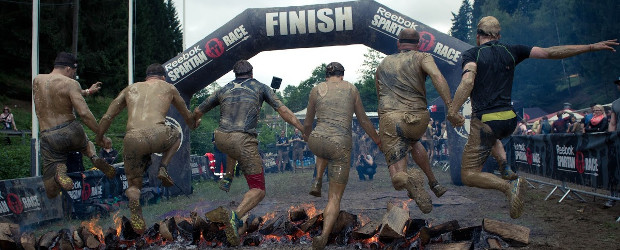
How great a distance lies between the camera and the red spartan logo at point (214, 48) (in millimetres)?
11008

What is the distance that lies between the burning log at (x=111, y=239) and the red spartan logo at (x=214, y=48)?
212 inches

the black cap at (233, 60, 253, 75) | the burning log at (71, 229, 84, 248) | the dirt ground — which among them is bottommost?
the dirt ground

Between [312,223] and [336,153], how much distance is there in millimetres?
1126

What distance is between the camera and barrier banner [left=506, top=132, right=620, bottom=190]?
8.02 metres

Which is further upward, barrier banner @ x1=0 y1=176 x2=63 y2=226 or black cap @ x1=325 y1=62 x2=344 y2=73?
black cap @ x1=325 y1=62 x2=344 y2=73

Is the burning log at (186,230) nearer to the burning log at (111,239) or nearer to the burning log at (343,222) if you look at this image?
the burning log at (111,239)

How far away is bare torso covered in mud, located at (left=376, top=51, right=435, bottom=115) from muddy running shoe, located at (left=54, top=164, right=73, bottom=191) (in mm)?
3990

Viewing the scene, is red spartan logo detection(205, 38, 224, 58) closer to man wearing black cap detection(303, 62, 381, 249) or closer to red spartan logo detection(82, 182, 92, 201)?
red spartan logo detection(82, 182, 92, 201)

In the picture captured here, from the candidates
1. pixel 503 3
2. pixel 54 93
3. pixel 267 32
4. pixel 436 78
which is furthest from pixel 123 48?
pixel 503 3

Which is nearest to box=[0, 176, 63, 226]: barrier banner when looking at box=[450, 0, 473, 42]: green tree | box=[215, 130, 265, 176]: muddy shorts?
box=[215, 130, 265, 176]: muddy shorts

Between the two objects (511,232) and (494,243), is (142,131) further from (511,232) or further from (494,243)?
(511,232)

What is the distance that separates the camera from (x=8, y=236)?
5895mm

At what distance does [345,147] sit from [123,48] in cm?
3195

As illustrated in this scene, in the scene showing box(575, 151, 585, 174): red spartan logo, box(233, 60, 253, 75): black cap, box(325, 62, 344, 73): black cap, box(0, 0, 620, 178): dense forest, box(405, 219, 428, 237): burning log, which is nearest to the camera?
box(405, 219, 428, 237): burning log
